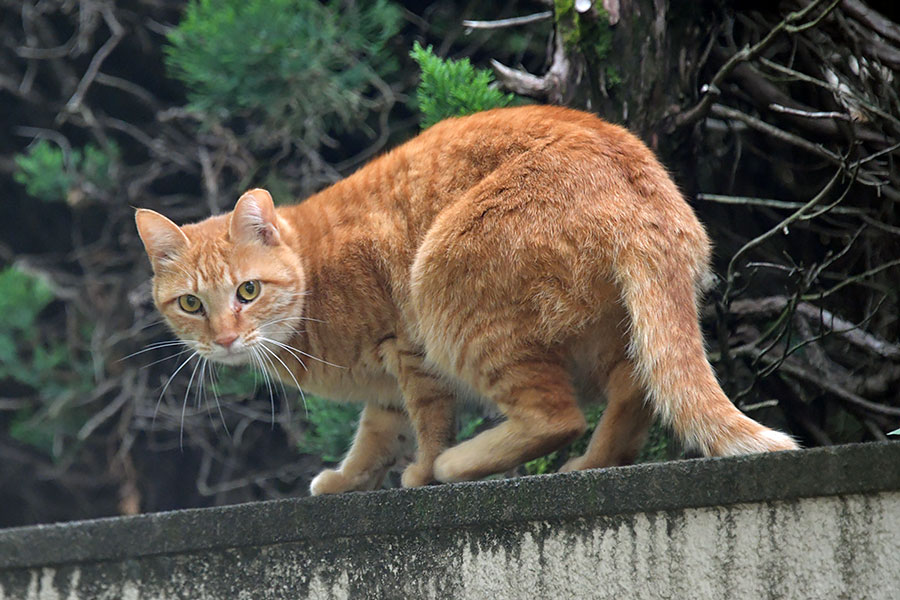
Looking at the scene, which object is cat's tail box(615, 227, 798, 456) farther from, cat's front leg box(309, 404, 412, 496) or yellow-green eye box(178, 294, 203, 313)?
yellow-green eye box(178, 294, 203, 313)

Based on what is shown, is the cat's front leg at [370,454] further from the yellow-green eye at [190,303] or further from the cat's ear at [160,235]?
the cat's ear at [160,235]

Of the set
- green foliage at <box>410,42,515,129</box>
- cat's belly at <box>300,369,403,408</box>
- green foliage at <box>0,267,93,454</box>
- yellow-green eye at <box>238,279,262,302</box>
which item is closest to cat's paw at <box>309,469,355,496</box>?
cat's belly at <box>300,369,403,408</box>

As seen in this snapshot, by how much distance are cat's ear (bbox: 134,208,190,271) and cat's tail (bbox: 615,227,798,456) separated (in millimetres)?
1093

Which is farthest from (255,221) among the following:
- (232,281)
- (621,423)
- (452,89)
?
(621,423)

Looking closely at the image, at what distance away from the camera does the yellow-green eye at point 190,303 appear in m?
2.21

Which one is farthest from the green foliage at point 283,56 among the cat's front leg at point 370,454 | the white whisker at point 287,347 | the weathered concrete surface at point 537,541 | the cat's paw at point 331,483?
the weathered concrete surface at point 537,541

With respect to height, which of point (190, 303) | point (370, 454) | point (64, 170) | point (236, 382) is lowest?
point (236, 382)

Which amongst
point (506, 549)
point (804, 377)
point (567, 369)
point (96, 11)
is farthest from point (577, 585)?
point (96, 11)

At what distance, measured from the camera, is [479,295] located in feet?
5.92

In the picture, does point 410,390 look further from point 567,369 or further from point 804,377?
point 804,377

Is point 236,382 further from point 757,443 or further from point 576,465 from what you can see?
point 757,443

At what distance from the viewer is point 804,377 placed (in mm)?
2432

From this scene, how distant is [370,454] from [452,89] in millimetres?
937

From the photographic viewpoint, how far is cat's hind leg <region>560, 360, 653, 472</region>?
1.80 metres
